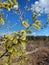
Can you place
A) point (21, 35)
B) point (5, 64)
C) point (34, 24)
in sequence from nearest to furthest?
point (21, 35), point (34, 24), point (5, 64)

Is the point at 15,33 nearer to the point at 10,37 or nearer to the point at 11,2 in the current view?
the point at 10,37

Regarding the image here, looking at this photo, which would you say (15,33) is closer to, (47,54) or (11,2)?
(11,2)

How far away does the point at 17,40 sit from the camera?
2771mm

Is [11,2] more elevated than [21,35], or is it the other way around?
[11,2]

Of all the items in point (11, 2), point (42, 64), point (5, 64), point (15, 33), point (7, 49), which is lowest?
point (42, 64)

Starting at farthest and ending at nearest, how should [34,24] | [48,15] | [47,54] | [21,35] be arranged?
[47,54] < [48,15] < [34,24] < [21,35]

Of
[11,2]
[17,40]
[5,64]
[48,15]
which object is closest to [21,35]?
[17,40]

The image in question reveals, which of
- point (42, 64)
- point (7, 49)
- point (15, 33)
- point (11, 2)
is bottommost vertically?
point (42, 64)

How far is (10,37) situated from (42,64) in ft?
51.7

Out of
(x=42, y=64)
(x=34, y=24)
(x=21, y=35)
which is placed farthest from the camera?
(x=42, y=64)

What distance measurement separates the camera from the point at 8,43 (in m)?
2.87

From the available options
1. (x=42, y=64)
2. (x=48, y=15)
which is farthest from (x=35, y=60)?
(x=48, y=15)

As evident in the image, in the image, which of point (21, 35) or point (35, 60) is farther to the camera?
point (35, 60)

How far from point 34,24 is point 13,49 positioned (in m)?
0.40
